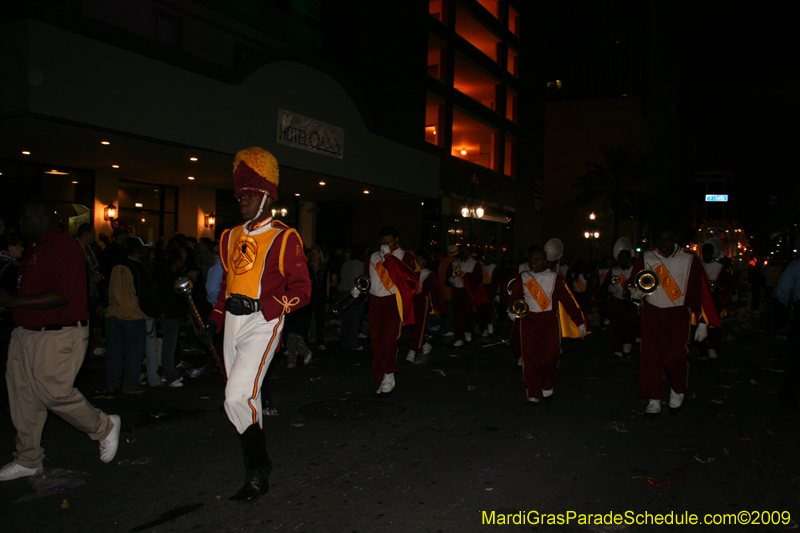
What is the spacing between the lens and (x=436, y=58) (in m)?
28.6

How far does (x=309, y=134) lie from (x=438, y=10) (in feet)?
48.3

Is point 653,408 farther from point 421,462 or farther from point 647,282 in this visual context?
point 421,462

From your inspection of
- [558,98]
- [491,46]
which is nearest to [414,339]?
[491,46]

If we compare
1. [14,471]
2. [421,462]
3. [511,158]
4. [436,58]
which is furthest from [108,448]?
[511,158]

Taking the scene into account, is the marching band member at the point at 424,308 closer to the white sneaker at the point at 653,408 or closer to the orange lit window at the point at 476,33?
the white sneaker at the point at 653,408

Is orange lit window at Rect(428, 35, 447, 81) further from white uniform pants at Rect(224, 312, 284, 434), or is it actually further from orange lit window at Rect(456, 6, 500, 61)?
white uniform pants at Rect(224, 312, 284, 434)

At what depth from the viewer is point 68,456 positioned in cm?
509

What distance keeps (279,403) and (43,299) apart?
3258 mm

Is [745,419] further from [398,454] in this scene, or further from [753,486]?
[398,454]

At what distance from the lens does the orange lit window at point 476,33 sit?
2961 centimetres

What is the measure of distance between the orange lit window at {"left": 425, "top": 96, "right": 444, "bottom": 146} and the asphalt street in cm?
2063

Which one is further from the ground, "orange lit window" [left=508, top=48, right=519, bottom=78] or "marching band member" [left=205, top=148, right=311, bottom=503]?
"orange lit window" [left=508, top=48, right=519, bottom=78]

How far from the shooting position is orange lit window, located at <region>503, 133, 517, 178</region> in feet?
112

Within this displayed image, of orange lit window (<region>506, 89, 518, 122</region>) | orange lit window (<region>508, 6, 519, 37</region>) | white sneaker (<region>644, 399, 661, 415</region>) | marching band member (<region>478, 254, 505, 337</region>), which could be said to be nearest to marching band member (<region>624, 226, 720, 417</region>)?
white sneaker (<region>644, 399, 661, 415</region>)
